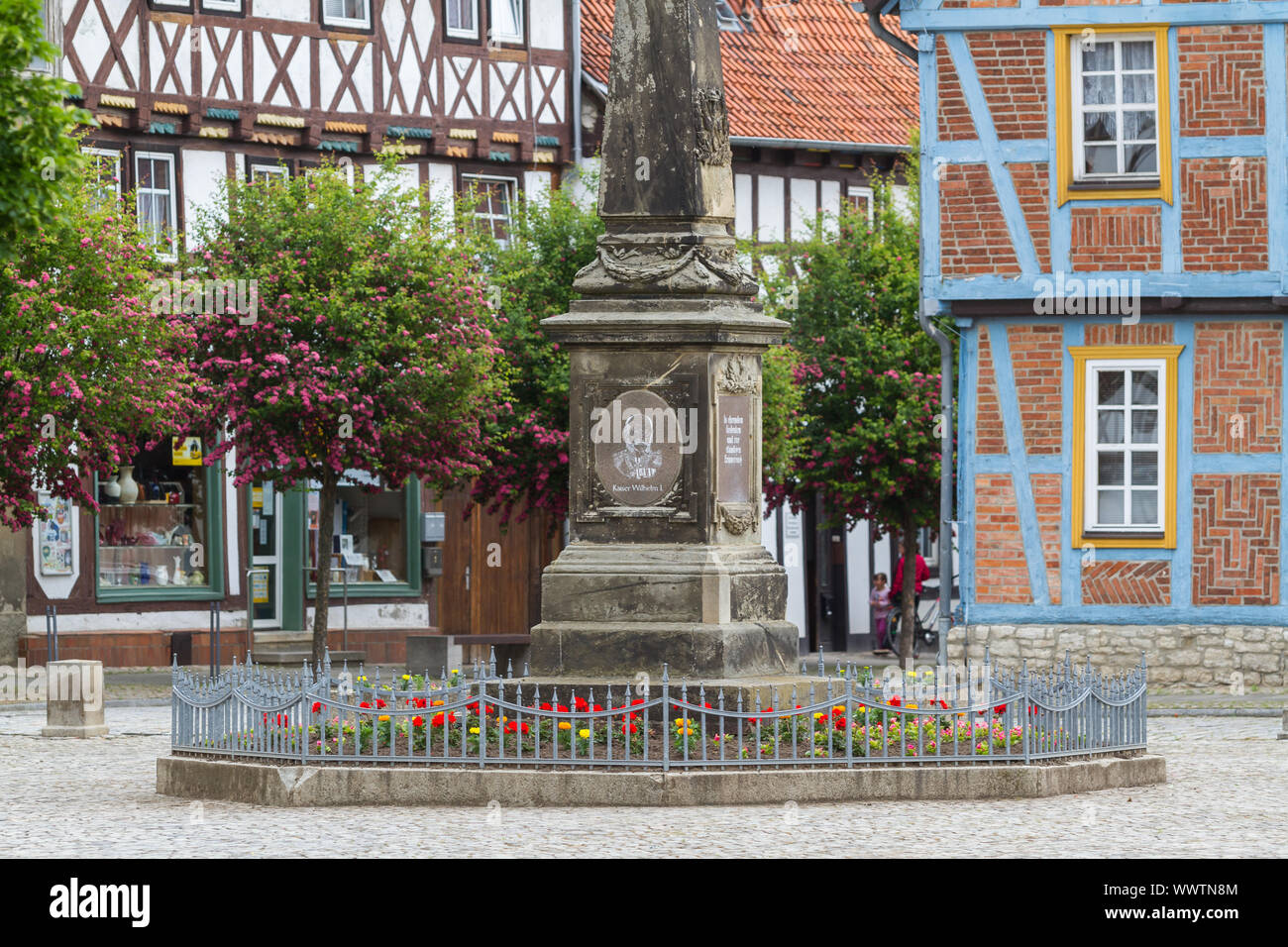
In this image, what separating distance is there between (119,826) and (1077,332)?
45.2 ft

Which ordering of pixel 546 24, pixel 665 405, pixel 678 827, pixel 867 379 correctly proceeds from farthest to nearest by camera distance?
pixel 546 24, pixel 867 379, pixel 665 405, pixel 678 827

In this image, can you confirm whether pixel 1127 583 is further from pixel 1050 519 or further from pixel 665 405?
pixel 665 405

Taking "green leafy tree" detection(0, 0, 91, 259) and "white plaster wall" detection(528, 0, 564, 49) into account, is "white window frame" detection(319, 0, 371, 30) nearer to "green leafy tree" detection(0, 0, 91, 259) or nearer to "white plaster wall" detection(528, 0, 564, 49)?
"white plaster wall" detection(528, 0, 564, 49)

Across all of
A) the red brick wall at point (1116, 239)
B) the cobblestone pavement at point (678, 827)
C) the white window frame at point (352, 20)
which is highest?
the white window frame at point (352, 20)

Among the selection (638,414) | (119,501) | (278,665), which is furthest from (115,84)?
(638,414)

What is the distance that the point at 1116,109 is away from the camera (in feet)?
82.8

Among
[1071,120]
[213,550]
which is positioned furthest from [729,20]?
[1071,120]

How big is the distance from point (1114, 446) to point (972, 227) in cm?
256

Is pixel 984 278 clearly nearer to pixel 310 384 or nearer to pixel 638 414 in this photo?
pixel 310 384

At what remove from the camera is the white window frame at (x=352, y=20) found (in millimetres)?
32375

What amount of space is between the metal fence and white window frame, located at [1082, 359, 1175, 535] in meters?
9.29

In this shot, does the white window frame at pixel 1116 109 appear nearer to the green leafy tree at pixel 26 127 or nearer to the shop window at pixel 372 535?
the green leafy tree at pixel 26 127

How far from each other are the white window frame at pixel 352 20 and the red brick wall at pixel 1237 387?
12.6 m

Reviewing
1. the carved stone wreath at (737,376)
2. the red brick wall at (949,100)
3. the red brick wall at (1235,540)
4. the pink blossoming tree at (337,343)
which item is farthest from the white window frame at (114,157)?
the carved stone wreath at (737,376)
